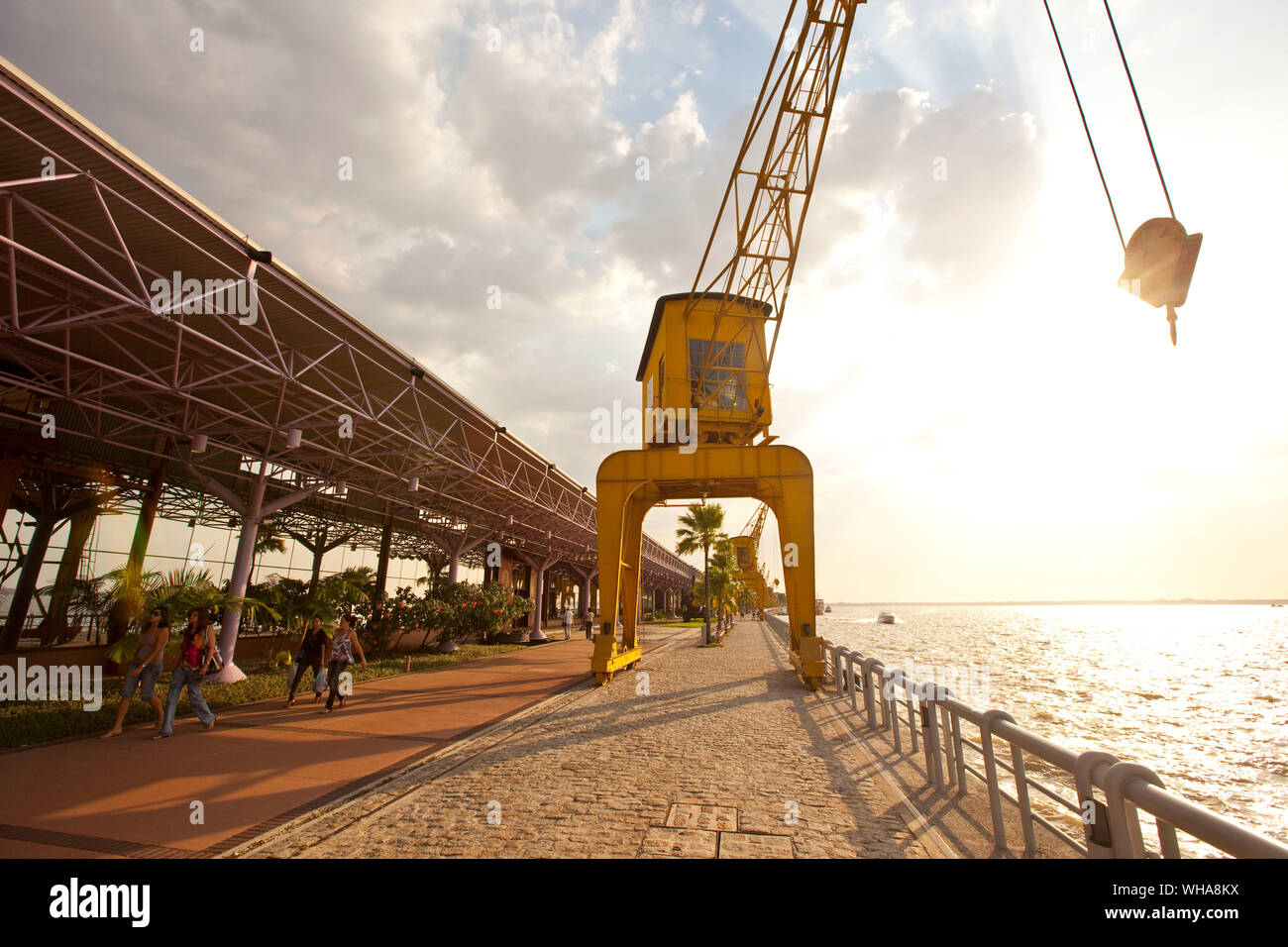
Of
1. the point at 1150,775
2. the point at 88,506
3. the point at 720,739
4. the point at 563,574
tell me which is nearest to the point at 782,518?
the point at 720,739

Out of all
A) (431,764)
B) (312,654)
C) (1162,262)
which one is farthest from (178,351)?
(1162,262)

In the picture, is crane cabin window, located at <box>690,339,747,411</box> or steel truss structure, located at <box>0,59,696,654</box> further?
crane cabin window, located at <box>690,339,747,411</box>

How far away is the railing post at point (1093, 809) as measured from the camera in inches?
144

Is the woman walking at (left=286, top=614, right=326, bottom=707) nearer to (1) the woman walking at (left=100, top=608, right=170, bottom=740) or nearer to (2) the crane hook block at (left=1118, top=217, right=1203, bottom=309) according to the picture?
(1) the woman walking at (left=100, top=608, right=170, bottom=740)

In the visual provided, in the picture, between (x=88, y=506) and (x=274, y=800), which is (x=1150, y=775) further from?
(x=88, y=506)

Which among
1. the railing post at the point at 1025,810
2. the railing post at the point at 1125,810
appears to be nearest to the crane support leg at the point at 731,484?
the railing post at the point at 1025,810

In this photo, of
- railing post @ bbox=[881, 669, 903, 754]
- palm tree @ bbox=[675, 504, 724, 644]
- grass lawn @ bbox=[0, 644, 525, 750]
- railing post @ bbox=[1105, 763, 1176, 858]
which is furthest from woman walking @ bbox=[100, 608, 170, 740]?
palm tree @ bbox=[675, 504, 724, 644]

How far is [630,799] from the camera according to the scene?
5.76m

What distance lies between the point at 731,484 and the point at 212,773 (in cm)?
1325

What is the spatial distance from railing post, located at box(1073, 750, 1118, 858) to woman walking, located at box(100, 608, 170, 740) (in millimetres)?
11100

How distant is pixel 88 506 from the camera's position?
21734 mm

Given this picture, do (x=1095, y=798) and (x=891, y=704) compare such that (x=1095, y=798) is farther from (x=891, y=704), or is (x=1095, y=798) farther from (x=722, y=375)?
(x=722, y=375)

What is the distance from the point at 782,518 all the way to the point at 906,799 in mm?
9335

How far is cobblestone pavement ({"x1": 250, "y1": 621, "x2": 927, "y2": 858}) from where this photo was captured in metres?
4.58
